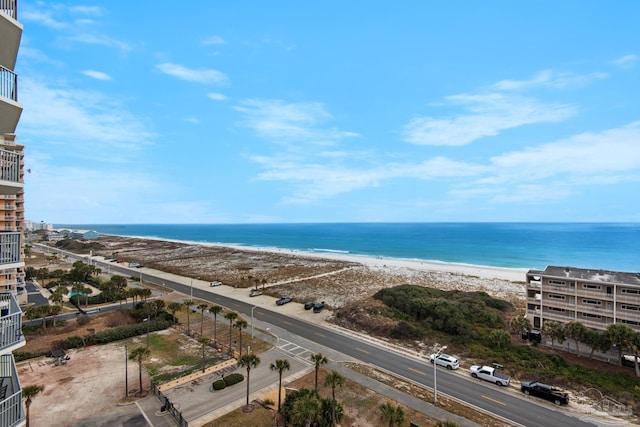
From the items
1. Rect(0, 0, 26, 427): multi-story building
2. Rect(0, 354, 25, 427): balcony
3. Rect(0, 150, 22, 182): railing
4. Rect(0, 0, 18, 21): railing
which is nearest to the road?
Rect(0, 354, 25, 427): balcony

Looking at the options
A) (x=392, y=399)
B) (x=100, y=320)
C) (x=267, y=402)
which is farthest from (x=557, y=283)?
(x=100, y=320)

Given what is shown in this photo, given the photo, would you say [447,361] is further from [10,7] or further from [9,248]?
[10,7]

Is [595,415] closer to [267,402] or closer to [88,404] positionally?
[267,402]

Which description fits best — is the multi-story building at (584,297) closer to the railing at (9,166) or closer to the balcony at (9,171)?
the balcony at (9,171)

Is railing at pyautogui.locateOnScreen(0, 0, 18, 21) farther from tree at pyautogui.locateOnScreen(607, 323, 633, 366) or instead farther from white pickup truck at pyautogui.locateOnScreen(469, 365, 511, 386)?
tree at pyautogui.locateOnScreen(607, 323, 633, 366)

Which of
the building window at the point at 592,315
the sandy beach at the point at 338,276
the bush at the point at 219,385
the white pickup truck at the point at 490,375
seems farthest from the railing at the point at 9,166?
the sandy beach at the point at 338,276

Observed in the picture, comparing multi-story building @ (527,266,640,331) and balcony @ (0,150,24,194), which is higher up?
balcony @ (0,150,24,194)

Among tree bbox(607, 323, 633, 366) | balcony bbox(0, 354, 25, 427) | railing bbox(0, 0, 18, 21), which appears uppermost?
railing bbox(0, 0, 18, 21)
